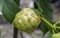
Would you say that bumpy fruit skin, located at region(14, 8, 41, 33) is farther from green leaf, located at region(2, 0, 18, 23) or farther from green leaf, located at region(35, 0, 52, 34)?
green leaf, located at region(35, 0, 52, 34)

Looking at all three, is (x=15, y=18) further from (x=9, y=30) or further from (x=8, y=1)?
(x=9, y=30)

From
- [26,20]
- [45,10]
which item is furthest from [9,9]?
[45,10]

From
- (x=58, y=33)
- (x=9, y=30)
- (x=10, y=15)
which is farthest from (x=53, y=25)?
(x=9, y=30)

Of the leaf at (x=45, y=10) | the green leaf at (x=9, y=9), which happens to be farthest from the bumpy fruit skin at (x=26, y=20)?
the leaf at (x=45, y=10)

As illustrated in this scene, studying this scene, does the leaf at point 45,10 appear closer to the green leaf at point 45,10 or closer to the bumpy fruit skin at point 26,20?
the green leaf at point 45,10

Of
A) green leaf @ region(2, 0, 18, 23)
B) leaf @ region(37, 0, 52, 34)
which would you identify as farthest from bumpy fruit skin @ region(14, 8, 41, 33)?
leaf @ region(37, 0, 52, 34)
